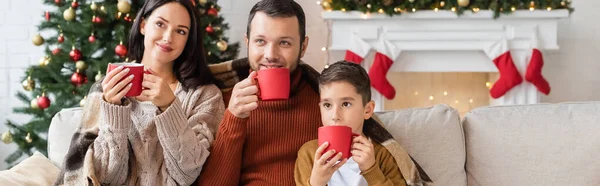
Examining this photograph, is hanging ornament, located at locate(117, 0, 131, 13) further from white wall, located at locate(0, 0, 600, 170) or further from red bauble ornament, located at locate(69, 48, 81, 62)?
white wall, located at locate(0, 0, 600, 170)

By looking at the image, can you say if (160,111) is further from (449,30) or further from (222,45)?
(449,30)

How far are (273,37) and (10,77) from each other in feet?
10.1

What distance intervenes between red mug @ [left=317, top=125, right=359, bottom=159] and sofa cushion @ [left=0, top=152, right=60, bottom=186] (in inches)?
36.6

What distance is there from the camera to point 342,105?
1953 millimetres

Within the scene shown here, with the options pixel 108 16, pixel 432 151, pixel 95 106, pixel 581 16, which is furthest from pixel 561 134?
pixel 581 16

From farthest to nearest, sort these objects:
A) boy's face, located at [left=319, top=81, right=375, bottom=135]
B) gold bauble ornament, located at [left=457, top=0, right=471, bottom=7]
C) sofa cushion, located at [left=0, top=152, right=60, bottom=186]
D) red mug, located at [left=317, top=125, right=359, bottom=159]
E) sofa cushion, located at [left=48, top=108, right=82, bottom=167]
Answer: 1. gold bauble ornament, located at [left=457, top=0, right=471, bottom=7]
2. sofa cushion, located at [left=48, top=108, right=82, bottom=167]
3. sofa cushion, located at [left=0, top=152, right=60, bottom=186]
4. boy's face, located at [left=319, top=81, right=375, bottom=135]
5. red mug, located at [left=317, top=125, right=359, bottom=159]

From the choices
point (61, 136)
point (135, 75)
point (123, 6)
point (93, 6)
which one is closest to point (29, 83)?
point (93, 6)

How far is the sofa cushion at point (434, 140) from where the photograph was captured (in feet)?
7.64

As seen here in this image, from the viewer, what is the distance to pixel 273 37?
208cm

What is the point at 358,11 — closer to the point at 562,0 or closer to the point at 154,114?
the point at 562,0

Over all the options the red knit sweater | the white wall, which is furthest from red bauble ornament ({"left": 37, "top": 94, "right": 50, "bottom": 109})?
the red knit sweater

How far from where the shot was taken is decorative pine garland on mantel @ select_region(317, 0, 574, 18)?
408 centimetres

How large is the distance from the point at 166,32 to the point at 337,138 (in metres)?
0.68

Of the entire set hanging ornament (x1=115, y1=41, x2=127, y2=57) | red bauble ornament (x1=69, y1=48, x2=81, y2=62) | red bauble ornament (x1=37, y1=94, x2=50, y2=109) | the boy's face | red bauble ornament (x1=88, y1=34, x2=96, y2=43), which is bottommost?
red bauble ornament (x1=37, y1=94, x2=50, y2=109)
